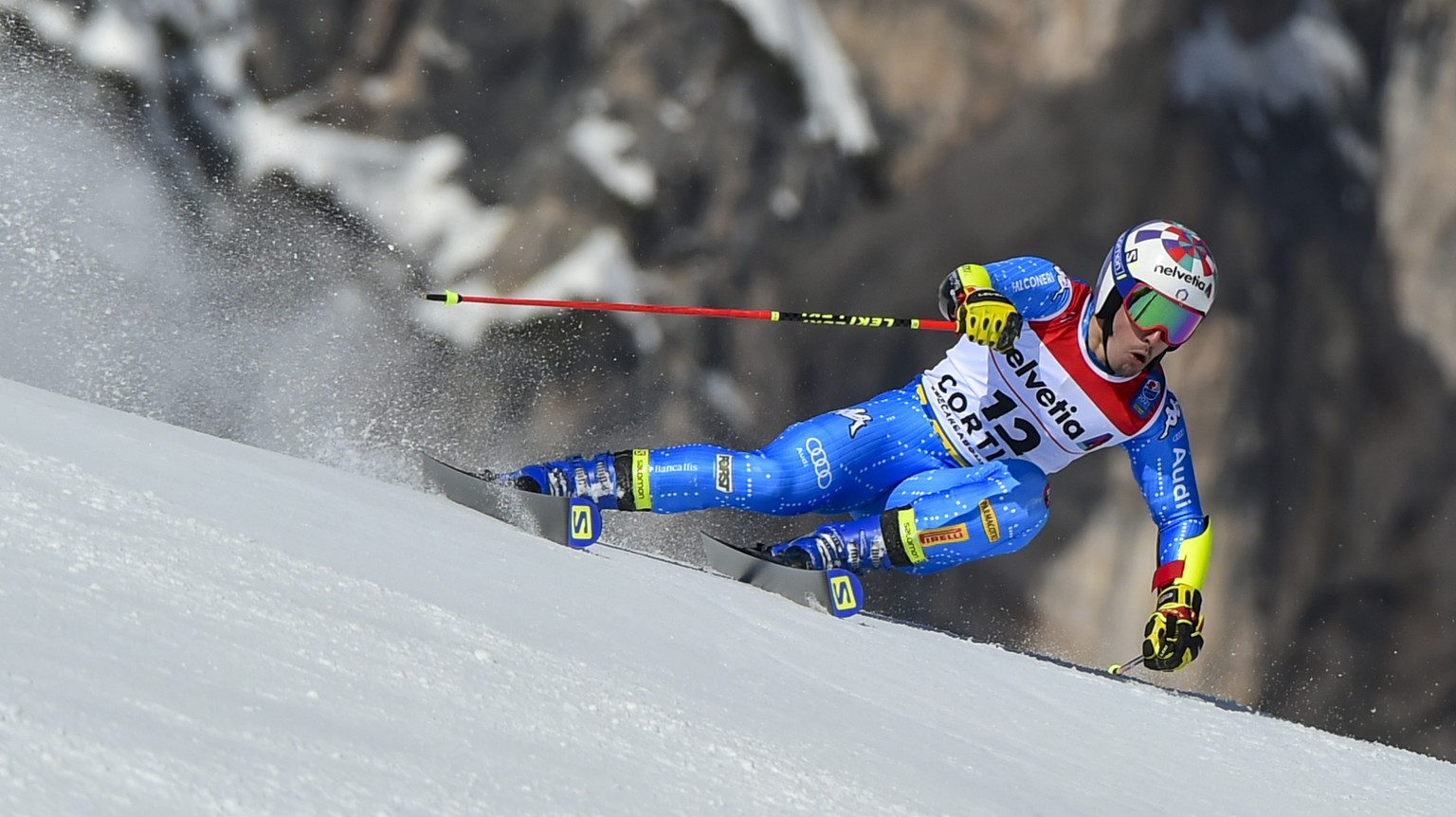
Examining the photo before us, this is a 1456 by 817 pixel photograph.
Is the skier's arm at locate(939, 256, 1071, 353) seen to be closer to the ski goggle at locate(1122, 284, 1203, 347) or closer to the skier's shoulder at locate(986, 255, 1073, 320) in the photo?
the skier's shoulder at locate(986, 255, 1073, 320)

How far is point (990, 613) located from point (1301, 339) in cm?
153

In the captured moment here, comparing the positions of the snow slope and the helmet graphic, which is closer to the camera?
the snow slope

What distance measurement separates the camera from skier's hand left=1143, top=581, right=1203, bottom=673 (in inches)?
124

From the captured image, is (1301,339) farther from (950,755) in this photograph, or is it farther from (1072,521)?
(950,755)

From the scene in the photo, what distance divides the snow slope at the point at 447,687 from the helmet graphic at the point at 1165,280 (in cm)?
82

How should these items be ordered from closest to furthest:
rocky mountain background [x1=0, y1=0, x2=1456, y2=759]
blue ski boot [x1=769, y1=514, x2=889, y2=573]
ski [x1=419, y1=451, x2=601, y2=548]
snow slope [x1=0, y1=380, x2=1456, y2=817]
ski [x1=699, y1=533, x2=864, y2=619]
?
1. snow slope [x1=0, y1=380, x2=1456, y2=817]
2. ski [x1=419, y1=451, x2=601, y2=548]
3. ski [x1=699, y1=533, x2=864, y2=619]
4. blue ski boot [x1=769, y1=514, x2=889, y2=573]
5. rocky mountain background [x1=0, y1=0, x2=1456, y2=759]

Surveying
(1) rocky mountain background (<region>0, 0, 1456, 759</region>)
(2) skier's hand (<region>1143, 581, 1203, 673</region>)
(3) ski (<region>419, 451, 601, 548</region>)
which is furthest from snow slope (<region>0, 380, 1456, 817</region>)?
(1) rocky mountain background (<region>0, 0, 1456, 759</region>)

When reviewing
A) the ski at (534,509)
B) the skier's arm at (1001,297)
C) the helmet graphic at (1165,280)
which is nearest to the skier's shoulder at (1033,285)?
the skier's arm at (1001,297)

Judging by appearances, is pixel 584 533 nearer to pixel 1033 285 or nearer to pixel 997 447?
pixel 997 447

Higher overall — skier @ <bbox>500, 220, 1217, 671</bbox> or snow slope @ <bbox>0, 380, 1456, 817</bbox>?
skier @ <bbox>500, 220, 1217, 671</bbox>

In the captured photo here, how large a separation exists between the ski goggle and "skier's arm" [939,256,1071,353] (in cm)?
18

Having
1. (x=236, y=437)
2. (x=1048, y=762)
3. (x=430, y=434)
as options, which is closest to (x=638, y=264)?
(x=430, y=434)

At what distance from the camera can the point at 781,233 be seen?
498cm

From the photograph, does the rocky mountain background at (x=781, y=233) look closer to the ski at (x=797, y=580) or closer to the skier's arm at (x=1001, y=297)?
the ski at (x=797, y=580)
